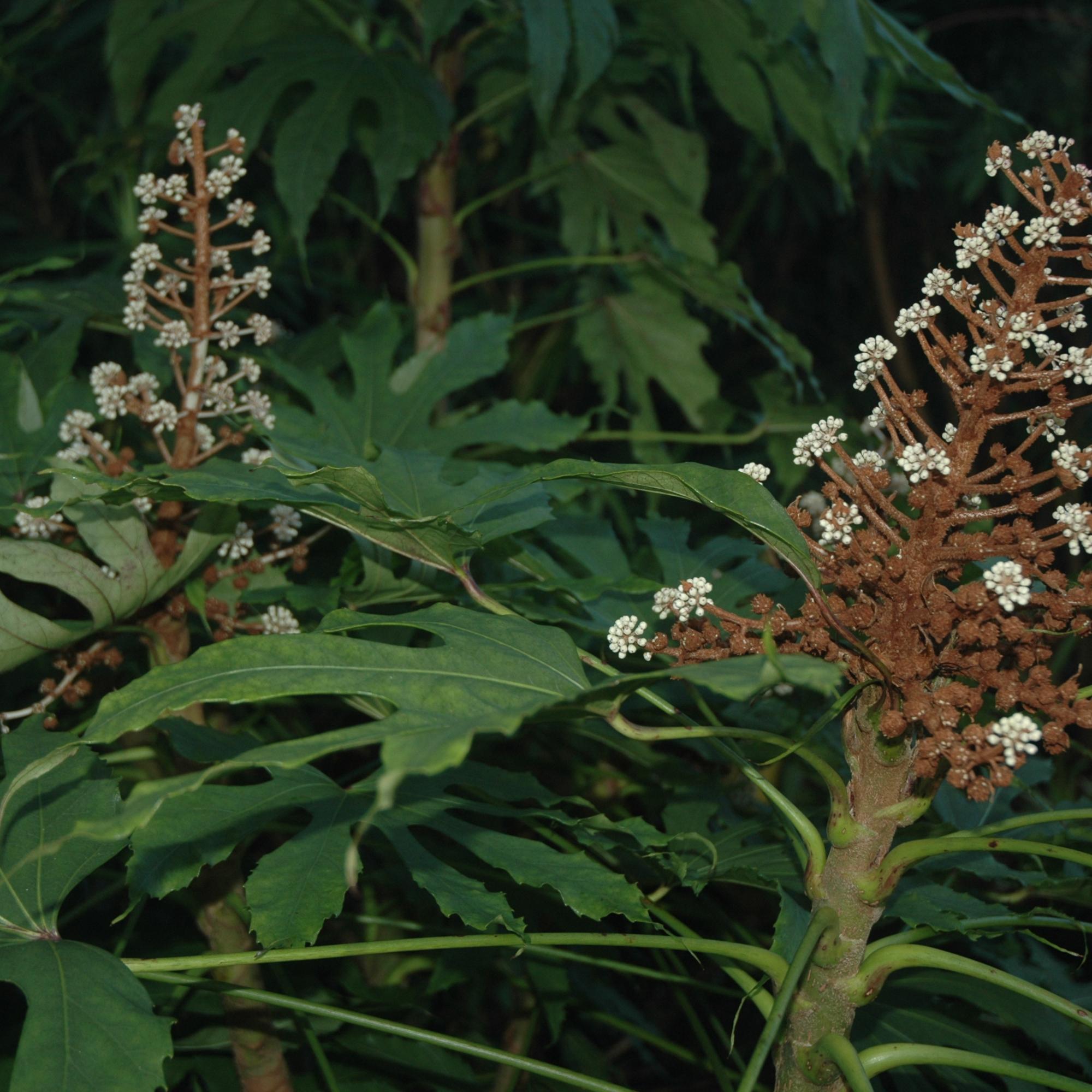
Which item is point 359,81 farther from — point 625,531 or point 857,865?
point 857,865

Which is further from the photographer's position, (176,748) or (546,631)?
(176,748)

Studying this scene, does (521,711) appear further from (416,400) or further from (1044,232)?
(416,400)

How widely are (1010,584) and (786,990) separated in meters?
0.22

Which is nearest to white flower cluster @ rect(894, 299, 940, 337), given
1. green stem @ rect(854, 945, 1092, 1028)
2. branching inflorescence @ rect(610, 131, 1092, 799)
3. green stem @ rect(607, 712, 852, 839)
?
branching inflorescence @ rect(610, 131, 1092, 799)

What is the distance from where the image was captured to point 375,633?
2.99ft

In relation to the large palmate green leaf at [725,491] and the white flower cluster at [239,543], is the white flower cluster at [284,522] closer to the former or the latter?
the white flower cluster at [239,543]

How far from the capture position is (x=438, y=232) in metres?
1.33

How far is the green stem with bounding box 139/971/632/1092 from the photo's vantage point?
618mm

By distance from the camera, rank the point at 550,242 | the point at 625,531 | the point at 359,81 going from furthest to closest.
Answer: the point at 550,242, the point at 625,531, the point at 359,81

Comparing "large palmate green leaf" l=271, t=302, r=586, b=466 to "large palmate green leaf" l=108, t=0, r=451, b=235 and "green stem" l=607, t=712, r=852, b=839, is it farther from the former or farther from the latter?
"green stem" l=607, t=712, r=852, b=839

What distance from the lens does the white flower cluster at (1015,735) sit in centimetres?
49

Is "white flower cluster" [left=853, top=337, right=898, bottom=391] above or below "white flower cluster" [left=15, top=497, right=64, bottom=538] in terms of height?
above

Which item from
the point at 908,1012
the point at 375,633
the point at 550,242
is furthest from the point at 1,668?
the point at 550,242

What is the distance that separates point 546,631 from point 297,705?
525 mm
